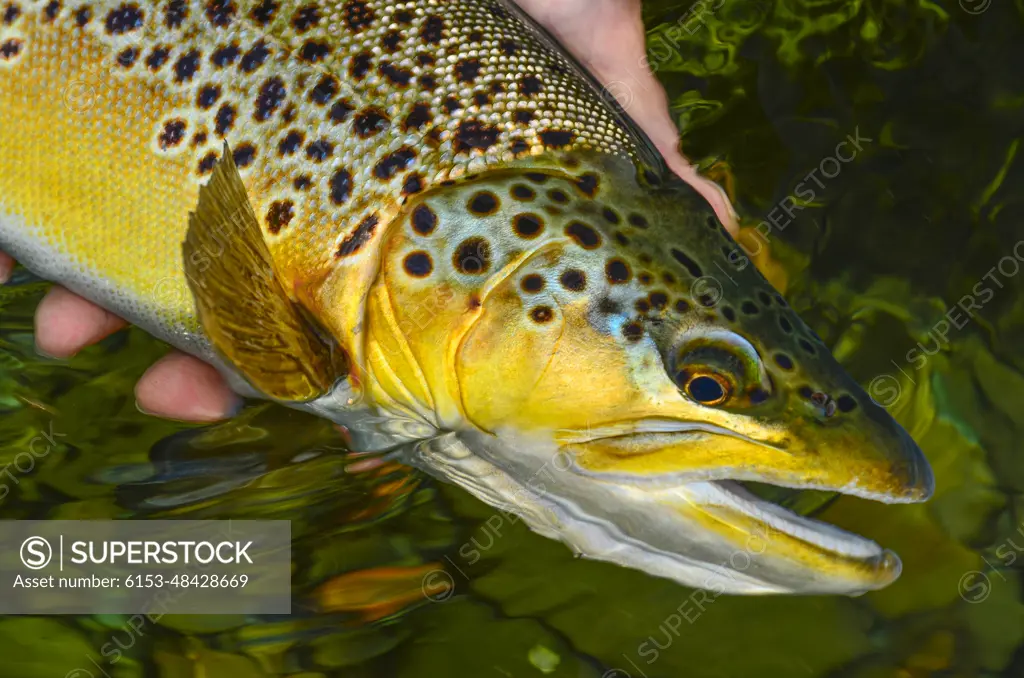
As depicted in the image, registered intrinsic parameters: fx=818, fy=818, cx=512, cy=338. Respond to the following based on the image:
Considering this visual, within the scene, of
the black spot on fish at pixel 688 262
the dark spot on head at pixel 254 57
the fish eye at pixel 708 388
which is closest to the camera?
the fish eye at pixel 708 388

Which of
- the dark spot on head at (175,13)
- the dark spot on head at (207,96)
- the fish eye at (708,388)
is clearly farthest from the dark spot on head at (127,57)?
the fish eye at (708,388)

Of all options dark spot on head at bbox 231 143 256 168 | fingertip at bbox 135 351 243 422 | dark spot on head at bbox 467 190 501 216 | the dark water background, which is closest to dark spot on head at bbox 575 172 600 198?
dark spot on head at bbox 467 190 501 216

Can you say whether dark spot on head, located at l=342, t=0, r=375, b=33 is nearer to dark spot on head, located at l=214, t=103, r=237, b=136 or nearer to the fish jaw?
dark spot on head, located at l=214, t=103, r=237, b=136

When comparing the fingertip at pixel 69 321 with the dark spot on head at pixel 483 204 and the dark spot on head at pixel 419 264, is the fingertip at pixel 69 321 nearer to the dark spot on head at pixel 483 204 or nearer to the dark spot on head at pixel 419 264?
the dark spot on head at pixel 419 264

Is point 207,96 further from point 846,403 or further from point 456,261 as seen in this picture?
point 846,403

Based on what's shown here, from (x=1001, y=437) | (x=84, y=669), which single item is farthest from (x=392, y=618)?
(x=1001, y=437)

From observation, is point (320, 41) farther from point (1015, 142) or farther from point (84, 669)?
point (1015, 142)
